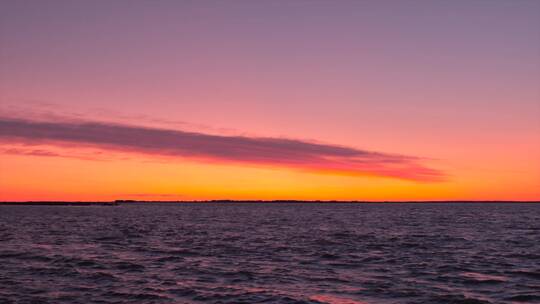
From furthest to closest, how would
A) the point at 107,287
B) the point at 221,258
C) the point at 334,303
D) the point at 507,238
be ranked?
1. the point at 507,238
2. the point at 221,258
3. the point at 107,287
4. the point at 334,303

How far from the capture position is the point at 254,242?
167ft

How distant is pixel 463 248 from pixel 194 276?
2726 centimetres

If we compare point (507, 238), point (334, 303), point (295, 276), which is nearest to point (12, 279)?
point (295, 276)

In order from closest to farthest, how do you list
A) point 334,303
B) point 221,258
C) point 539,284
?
point 334,303 < point 539,284 < point 221,258

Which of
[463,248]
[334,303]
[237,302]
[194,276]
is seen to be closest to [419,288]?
[334,303]

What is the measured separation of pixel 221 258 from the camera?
37.8 meters

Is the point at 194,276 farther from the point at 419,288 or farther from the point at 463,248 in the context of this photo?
the point at 463,248

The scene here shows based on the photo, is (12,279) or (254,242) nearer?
(12,279)

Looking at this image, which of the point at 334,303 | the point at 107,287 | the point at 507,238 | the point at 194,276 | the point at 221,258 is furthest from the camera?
the point at 507,238

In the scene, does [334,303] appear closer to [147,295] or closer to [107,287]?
[147,295]

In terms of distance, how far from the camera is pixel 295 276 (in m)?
29.8

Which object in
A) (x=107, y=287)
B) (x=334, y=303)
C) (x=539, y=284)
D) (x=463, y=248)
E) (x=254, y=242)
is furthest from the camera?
(x=254, y=242)

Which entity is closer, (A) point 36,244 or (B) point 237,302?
(B) point 237,302

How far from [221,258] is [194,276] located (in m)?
8.13
